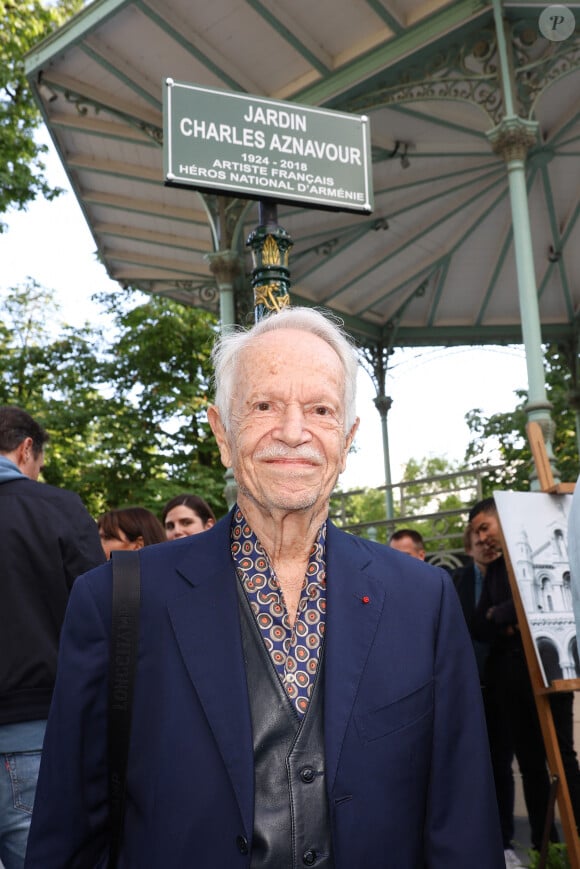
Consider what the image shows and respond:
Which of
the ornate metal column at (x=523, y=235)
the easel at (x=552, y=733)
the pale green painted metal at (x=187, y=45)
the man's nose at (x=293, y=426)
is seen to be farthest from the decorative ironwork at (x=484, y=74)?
the man's nose at (x=293, y=426)

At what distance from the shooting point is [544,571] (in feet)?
15.3

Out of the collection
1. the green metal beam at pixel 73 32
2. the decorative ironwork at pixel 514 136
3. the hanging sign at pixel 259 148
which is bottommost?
the hanging sign at pixel 259 148

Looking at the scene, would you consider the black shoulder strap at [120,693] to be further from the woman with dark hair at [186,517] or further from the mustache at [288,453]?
the woman with dark hair at [186,517]

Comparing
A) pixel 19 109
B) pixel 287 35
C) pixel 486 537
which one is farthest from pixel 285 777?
pixel 19 109

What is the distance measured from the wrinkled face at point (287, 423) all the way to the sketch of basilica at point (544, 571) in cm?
286

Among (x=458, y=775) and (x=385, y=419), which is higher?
(x=385, y=419)

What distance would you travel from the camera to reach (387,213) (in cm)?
1292

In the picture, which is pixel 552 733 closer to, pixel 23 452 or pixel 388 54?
pixel 23 452

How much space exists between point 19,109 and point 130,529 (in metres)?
16.0

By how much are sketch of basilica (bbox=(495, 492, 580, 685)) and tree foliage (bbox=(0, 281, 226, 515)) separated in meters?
14.4

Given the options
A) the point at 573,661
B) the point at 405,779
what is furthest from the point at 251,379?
the point at 573,661

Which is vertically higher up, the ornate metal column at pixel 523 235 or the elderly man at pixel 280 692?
the ornate metal column at pixel 523 235

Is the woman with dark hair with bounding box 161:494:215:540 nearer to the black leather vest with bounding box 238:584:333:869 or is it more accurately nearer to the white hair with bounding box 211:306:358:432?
the white hair with bounding box 211:306:358:432

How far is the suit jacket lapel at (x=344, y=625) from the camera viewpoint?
1727mm
